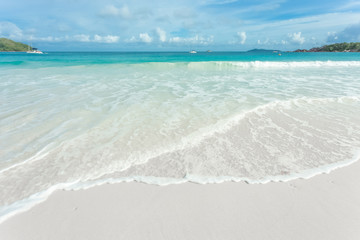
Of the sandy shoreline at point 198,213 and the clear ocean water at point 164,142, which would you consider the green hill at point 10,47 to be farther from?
the sandy shoreline at point 198,213

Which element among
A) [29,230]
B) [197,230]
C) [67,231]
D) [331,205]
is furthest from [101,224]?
[331,205]

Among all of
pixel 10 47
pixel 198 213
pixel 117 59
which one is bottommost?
pixel 198 213

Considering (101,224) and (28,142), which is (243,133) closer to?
(101,224)

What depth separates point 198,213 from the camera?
7.59 feet

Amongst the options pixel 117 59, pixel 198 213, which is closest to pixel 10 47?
pixel 117 59

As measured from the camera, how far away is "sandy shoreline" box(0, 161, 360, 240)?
2.07 m

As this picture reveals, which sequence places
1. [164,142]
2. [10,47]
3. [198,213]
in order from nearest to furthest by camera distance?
[198,213]
[164,142]
[10,47]

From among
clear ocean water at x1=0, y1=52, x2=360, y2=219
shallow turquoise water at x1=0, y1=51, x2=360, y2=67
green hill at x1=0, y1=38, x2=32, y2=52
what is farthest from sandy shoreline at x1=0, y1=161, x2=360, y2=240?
green hill at x1=0, y1=38, x2=32, y2=52

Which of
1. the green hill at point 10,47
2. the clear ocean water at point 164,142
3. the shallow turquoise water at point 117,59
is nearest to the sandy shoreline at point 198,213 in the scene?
the clear ocean water at point 164,142

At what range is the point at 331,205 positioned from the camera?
2459 millimetres

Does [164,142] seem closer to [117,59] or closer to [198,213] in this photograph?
[198,213]

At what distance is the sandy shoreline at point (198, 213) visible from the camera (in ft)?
6.80

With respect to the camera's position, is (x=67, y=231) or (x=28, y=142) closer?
(x=67, y=231)

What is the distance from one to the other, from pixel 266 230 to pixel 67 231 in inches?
80.4
